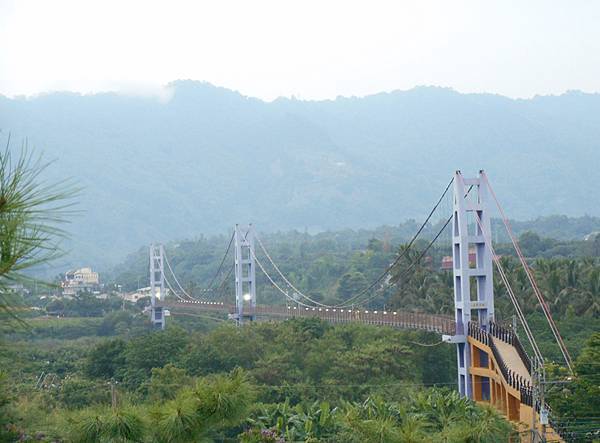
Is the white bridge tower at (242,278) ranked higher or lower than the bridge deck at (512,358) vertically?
higher

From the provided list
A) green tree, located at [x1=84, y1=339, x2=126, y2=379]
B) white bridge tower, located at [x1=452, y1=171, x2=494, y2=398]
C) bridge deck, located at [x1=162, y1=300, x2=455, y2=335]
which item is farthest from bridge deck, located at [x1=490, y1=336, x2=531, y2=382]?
green tree, located at [x1=84, y1=339, x2=126, y2=379]

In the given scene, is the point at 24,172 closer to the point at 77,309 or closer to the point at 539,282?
the point at 539,282

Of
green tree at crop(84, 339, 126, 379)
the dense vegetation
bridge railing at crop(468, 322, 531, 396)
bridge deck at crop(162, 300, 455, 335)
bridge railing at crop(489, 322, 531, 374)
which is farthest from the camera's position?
green tree at crop(84, 339, 126, 379)

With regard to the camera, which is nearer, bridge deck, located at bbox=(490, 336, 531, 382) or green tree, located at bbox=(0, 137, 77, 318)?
green tree, located at bbox=(0, 137, 77, 318)

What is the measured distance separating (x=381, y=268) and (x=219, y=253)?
3150 centimetres

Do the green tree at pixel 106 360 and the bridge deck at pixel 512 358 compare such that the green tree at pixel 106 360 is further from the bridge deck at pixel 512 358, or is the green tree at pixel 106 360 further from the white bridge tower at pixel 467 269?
the bridge deck at pixel 512 358

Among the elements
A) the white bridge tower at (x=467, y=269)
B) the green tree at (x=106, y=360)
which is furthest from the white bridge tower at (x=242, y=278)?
the white bridge tower at (x=467, y=269)

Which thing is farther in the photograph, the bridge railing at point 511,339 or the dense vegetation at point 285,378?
the bridge railing at point 511,339

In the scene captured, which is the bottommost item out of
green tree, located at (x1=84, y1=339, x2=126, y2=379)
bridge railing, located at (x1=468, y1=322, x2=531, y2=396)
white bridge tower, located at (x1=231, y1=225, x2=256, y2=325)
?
green tree, located at (x1=84, y1=339, x2=126, y2=379)

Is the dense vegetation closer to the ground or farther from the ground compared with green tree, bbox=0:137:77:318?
closer to the ground

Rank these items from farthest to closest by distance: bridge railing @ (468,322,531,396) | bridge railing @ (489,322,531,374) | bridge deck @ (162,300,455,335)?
bridge deck @ (162,300,455,335) < bridge railing @ (489,322,531,374) < bridge railing @ (468,322,531,396)

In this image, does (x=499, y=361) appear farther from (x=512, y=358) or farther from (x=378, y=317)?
(x=378, y=317)

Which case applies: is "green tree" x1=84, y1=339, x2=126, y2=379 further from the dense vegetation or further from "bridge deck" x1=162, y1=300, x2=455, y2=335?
"bridge deck" x1=162, y1=300, x2=455, y2=335

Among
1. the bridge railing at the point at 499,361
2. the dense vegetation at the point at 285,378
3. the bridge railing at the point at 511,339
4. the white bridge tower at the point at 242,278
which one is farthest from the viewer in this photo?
the white bridge tower at the point at 242,278
